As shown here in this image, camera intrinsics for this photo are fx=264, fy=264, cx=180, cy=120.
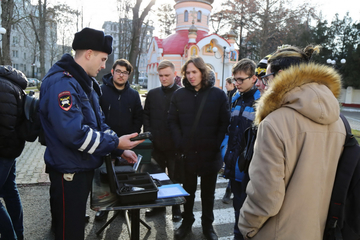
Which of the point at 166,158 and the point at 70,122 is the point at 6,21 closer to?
the point at 166,158

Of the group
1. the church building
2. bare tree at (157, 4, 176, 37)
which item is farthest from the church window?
bare tree at (157, 4, 176, 37)

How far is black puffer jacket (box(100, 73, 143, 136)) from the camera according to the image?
3902mm

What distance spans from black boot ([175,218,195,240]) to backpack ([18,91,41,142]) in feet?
6.55

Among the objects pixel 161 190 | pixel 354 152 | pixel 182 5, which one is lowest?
pixel 161 190

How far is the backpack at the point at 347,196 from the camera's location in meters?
1.54

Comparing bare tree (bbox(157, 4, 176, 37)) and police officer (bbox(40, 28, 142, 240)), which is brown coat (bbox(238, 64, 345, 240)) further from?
bare tree (bbox(157, 4, 176, 37))

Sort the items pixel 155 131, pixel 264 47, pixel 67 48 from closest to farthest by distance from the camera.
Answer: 1. pixel 155 131
2. pixel 264 47
3. pixel 67 48

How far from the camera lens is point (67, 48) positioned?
40312 mm

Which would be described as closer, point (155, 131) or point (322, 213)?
point (322, 213)

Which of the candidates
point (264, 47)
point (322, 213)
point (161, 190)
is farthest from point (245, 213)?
point (264, 47)

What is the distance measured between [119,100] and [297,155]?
294 cm

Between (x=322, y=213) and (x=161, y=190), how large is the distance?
112 centimetres

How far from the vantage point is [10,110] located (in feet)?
8.15

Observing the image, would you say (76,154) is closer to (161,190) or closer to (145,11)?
(161,190)
